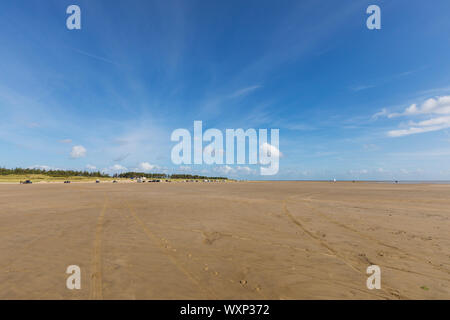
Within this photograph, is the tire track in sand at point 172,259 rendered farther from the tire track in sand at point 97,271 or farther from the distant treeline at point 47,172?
the distant treeline at point 47,172

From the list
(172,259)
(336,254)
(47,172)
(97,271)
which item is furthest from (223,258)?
(47,172)

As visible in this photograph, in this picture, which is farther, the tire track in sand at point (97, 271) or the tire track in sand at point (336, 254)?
the tire track in sand at point (336, 254)

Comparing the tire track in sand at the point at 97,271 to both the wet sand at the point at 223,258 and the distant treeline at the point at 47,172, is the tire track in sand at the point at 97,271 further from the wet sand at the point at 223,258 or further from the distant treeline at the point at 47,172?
the distant treeline at the point at 47,172

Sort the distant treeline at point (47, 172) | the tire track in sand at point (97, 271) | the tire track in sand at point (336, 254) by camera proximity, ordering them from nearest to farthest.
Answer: the tire track in sand at point (97, 271) < the tire track in sand at point (336, 254) < the distant treeline at point (47, 172)

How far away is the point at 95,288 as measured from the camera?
436 cm

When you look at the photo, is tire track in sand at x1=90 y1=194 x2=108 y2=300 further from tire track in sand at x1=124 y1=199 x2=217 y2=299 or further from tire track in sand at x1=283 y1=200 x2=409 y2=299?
tire track in sand at x1=283 y1=200 x2=409 y2=299

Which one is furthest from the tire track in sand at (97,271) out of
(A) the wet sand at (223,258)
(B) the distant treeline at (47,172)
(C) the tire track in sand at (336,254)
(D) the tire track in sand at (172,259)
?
(B) the distant treeline at (47,172)

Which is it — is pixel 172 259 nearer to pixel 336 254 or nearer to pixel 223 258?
pixel 223 258

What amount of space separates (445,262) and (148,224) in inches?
467

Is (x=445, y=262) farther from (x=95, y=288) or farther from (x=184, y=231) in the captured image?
(x=95, y=288)

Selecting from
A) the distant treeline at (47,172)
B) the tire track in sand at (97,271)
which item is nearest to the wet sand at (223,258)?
the tire track in sand at (97,271)

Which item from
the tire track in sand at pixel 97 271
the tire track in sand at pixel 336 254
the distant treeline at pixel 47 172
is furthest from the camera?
the distant treeline at pixel 47 172
